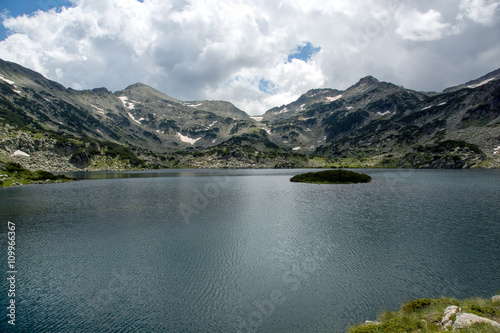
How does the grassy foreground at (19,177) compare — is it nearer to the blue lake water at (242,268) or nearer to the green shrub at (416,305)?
the blue lake water at (242,268)

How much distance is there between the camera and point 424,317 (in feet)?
46.8

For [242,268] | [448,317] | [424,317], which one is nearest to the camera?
[448,317]

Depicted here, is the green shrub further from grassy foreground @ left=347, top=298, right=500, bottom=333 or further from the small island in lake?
the small island in lake

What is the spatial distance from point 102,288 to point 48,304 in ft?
11.8

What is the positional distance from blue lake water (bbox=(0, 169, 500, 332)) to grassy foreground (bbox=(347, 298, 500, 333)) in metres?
1.36

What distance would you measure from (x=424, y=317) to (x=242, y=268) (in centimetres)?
1501

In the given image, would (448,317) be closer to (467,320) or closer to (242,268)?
(467,320)

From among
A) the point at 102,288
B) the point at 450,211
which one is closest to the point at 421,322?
the point at 102,288

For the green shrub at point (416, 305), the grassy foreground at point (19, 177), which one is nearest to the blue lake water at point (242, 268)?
the green shrub at point (416, 305)

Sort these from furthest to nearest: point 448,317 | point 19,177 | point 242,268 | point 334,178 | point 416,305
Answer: point 19,177, point 334,178, point 242,268, point 416,305, point 448,317

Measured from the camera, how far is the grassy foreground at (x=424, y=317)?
1278 cm

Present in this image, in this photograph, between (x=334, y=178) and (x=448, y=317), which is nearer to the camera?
(x=448, y=317)

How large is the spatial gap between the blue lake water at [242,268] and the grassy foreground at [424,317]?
4.47 feet

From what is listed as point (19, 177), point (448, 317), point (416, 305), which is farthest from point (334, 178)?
point (19, 177)
